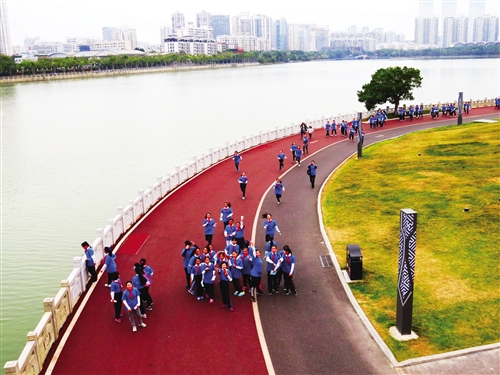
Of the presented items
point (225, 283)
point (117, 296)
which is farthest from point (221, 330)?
point (117, 296)

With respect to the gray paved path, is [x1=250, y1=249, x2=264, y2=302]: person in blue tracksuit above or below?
above

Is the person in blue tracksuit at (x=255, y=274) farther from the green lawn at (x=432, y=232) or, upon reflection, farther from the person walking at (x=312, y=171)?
the person walking at (x=312, y=171)

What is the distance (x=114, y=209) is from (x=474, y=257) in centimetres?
1967

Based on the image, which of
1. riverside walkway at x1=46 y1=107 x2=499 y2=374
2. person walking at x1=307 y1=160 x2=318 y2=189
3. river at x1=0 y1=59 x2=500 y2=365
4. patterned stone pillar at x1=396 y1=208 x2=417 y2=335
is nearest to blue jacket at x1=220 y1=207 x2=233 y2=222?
riverside walkway at x1=46 y1=107 x2=499 y2=374

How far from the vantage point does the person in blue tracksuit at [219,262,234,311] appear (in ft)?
44.3

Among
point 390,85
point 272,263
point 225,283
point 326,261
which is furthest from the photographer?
point 390,85

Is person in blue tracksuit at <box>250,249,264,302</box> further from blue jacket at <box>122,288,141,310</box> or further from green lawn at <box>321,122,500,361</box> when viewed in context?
blue jacket at <box>122,288,141,310</box>

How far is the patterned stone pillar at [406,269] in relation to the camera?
11.7 meters

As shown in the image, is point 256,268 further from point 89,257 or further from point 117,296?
point 89,257

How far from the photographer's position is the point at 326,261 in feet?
55.5

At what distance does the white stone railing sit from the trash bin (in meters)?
8.08

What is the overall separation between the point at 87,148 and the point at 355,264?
130ft

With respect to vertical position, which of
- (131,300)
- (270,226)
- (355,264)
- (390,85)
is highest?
(390,85)

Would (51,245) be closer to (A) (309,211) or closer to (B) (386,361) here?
(A) (309,211)
